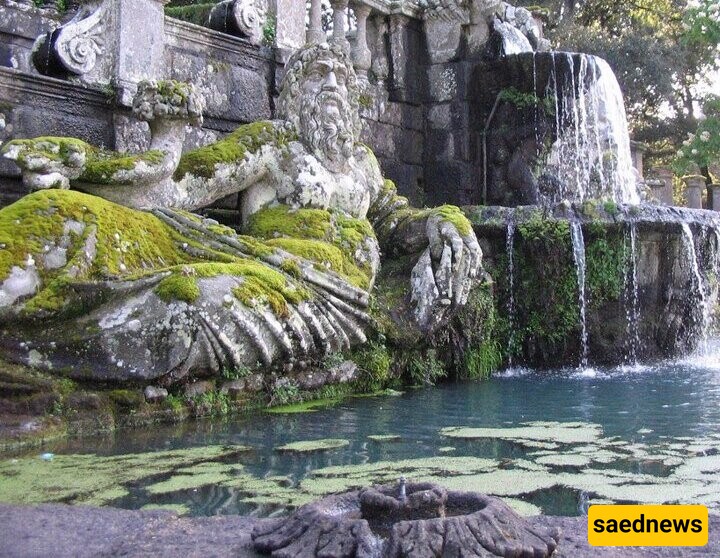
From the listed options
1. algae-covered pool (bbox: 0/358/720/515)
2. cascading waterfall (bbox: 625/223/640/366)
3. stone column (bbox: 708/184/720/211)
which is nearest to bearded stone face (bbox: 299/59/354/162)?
algae-covered pool (bbox: 0/358/720/515)

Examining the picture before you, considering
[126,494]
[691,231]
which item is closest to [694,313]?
[691,231]

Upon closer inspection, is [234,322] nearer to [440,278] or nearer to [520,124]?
[440,278]

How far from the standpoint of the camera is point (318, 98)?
21.5 feet

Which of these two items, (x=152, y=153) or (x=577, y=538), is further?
(x=152, y=153)

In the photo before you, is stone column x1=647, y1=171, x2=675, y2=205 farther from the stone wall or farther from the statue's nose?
the statue's nose

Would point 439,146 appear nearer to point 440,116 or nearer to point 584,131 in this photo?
point 440,116

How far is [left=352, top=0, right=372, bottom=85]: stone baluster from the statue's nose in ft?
10.2

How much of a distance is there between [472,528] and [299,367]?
3.19 m

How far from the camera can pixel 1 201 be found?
576cm

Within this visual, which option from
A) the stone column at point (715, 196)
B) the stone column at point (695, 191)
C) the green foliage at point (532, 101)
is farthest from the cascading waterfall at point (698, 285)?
the stone column at point (695, 191)

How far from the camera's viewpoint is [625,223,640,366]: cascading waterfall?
822 cm

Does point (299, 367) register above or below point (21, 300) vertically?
below

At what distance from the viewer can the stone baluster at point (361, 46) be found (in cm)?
962

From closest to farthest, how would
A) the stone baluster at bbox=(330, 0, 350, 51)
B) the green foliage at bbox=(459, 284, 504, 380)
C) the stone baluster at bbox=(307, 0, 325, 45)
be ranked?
the green foliage at bbox=(459, 284, 504, 380) < the stone baluster at bbox=(307, 0, 325, 45) < the stone baluster at bbox=(330, 0, 350, 51)
